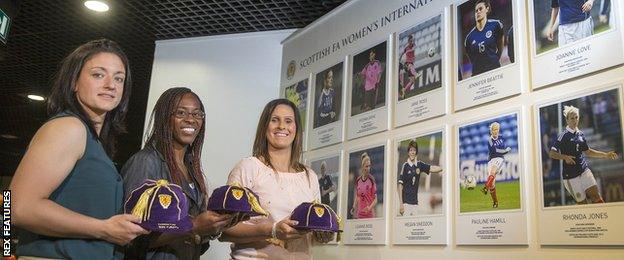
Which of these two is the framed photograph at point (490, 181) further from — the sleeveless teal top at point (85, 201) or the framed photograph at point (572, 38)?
the sleeveless teal top at point (85, 201)

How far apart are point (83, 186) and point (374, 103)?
69.9 inches

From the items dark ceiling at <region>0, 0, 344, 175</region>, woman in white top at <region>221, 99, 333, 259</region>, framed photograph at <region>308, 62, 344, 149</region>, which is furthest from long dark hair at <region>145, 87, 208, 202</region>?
dark ceiling at <region>0, 0, 344, 175</region>

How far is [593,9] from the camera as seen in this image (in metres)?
1.79

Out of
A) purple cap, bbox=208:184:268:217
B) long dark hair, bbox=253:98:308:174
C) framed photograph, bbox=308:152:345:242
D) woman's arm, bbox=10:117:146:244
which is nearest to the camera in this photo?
woman's arm, bbox=10:117:146:244

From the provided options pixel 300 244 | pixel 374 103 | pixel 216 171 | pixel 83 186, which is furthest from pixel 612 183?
pixel 216 171

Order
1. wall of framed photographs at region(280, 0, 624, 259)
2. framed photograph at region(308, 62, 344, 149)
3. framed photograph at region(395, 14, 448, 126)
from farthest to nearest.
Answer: framed photograph at region(308, 62, 344, 149) → framed photograph at region(395, 14, 448, 126) → wall of framed photographs at region(280, 0, 624, 259)

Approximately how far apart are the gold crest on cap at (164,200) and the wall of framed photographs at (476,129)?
1227 mm

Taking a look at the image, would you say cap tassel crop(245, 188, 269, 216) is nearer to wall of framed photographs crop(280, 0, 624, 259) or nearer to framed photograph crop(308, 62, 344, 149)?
wall of framed photographs crop(280, 0, 624, 259)

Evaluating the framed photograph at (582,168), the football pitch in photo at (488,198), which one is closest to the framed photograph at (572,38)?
the framed photograph at (582,168)

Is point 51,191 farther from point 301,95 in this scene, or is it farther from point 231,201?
point 301,95

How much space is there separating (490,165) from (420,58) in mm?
705

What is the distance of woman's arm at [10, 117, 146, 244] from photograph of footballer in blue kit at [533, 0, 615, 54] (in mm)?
1544

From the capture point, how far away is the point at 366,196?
107 inches

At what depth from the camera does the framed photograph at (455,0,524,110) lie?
206cm
